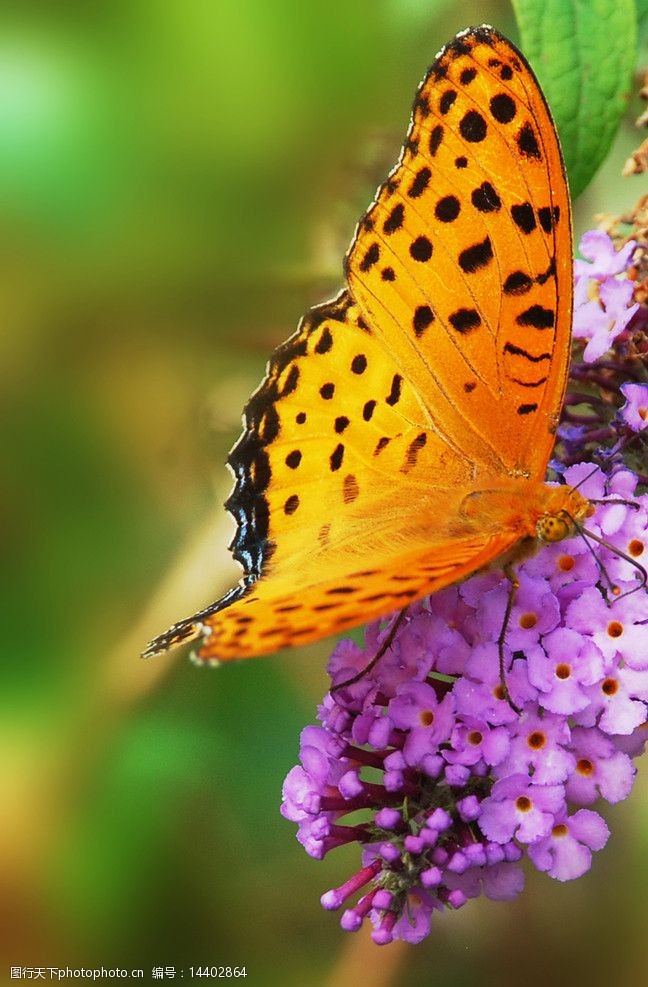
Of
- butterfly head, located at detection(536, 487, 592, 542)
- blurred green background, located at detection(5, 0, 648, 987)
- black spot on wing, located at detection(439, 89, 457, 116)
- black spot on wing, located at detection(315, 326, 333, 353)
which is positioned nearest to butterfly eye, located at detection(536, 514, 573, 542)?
butterfly head, located at detection(536, 487, 592, 542)

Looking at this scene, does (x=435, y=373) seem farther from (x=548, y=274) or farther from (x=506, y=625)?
(x=506, y=625)

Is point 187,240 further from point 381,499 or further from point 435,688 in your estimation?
point 435,688

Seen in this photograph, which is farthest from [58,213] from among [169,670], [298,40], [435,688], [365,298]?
[435,688]

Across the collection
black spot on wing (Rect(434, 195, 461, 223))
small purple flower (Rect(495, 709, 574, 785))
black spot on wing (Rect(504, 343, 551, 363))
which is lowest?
small purple flower (Rect(495, 709, 574, 785))

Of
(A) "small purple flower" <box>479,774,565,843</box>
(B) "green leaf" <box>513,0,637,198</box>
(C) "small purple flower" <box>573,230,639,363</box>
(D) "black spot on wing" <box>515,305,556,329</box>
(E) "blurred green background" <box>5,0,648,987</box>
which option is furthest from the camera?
(E) "blurred green background" <box>5,0,648,987</box>

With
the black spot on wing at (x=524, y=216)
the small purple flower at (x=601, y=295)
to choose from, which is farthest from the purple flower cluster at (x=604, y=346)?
the black spot on wing at (x=524, y=216)

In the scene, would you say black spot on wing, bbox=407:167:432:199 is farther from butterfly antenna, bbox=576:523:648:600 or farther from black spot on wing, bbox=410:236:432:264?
butterfly antenna, bbox=576:523:648:600

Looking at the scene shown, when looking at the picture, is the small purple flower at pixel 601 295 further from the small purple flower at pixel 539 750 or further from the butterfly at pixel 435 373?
the small purple flower at pixel 539 750
